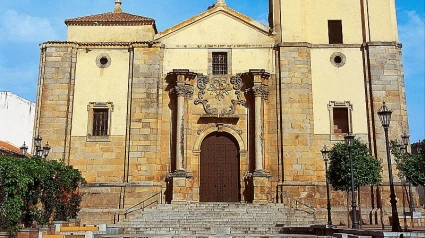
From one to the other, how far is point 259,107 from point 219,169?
322cm

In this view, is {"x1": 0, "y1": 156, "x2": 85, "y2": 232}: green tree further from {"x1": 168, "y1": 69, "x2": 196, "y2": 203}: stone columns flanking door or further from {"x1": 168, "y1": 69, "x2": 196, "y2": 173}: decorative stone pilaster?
{"x1": 168, "y1": 69, "x2": 196, "y2": 173}: decorative stone pilaster

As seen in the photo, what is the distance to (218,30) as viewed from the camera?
2258 centimetres

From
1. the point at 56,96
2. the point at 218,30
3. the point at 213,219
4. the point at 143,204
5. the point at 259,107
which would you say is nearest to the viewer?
the point at 213,219

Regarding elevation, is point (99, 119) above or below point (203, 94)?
below

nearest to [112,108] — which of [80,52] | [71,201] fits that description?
[80,52]

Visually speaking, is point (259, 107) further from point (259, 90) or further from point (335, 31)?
point (335, 31)

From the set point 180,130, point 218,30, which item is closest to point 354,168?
point 180,130

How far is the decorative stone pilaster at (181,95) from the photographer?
68.0 feet

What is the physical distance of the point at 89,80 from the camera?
22141 millimetres

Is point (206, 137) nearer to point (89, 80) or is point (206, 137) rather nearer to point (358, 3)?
point (89, 80)

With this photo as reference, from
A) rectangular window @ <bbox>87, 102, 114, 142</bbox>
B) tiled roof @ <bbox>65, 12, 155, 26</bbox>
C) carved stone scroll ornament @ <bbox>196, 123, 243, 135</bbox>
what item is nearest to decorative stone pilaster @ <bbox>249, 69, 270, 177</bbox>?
carved stone scroll ornament @ <bbox>196, 123, 243, 135</bbox>

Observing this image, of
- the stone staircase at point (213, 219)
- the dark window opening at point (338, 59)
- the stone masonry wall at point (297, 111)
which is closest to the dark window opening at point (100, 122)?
the stone staircase at point (213, 219)

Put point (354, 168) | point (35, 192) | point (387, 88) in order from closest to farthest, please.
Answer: point (35, 192)
point (354, 168)
point (387, 88)

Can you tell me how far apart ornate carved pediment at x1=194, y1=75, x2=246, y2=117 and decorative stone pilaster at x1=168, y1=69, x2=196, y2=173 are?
51cm
